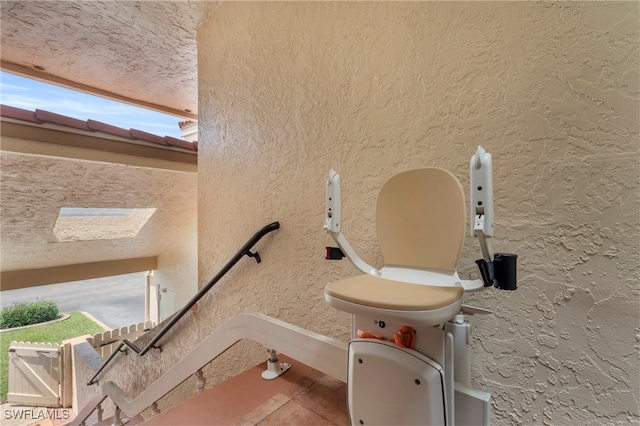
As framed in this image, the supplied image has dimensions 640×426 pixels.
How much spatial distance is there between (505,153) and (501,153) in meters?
0.01

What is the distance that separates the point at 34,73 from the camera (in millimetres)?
2359

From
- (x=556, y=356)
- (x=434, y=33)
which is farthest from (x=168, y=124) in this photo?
(x=556, y=356)

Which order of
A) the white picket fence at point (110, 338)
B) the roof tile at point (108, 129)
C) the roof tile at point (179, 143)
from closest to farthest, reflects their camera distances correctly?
the roof tile at point (108, 129) < the roof tile at point (179, 143) < the white picket fence at point (110, 338)

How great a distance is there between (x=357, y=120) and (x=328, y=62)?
35cm

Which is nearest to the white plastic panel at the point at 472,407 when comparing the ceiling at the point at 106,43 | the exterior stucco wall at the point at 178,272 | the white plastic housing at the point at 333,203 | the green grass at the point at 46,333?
the white plastic housing at the point at 333,203

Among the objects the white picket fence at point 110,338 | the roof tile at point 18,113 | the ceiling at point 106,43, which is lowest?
the white picket fence at point 110,338

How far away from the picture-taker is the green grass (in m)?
4.27

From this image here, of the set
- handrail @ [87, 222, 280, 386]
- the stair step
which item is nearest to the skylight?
handrail @ [87, 222, 280, 386]

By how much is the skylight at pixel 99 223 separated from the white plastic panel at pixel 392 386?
11.1 feet

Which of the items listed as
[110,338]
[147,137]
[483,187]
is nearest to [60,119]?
[147,137]

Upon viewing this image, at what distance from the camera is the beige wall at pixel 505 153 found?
68 cm

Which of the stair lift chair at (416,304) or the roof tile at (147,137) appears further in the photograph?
the roof tile at (147,137)

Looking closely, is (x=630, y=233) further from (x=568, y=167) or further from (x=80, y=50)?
(x=80, y=50)

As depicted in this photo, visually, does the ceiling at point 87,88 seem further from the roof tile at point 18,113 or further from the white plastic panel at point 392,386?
the white plastic panel at point 392,386
